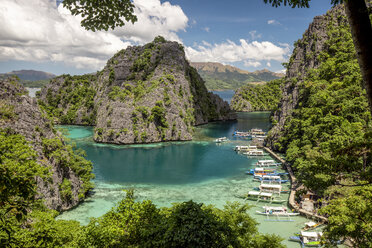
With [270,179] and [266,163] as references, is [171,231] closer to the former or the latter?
[270,179]

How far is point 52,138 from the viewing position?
2498 centimetres

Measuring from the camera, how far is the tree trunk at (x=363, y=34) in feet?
11.8

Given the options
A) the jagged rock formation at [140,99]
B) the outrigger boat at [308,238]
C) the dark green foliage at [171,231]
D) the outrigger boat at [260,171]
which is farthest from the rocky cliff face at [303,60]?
the dark green foliage at [171,231]

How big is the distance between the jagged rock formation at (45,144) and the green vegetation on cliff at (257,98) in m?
118

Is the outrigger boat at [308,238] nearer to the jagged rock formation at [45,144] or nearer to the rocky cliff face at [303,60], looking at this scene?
the jagged rock formation at [45,144]

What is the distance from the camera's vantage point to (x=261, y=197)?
27.8 m

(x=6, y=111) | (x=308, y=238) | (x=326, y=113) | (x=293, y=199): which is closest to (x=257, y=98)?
(x=326, y=113)

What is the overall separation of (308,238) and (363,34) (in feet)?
66.0

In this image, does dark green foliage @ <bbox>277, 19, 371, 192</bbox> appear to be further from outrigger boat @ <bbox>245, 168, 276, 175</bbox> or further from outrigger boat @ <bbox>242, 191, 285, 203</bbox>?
outrigger boat @ <bbox>242, 191, 285, 203</bbox>

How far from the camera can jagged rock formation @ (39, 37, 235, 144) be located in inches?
2328

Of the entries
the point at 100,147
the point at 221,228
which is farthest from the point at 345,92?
the point at 100,147

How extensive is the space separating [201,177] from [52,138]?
2172 centimetres

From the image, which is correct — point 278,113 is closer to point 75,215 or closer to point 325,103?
point 325,103

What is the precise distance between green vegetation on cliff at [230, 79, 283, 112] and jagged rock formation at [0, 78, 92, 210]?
386 feet
